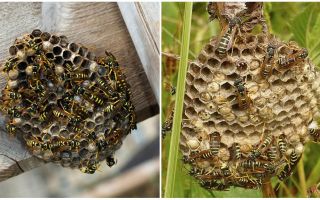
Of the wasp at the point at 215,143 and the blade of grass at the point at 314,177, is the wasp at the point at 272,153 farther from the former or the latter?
the blade of grass at the point at 314,177

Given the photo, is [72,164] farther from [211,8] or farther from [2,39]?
[211,8]

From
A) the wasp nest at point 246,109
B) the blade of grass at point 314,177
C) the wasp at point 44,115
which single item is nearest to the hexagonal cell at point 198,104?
the wasp nest at point 246,109

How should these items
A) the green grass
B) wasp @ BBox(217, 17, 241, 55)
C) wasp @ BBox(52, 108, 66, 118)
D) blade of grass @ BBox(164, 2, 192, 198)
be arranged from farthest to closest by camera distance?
the green grass, wasp @ BBox(52, 108, 66, 118), wasp @ BBox(217, 17, 241, 55), blade of grass @ BBox(164, 2, 192, 198)

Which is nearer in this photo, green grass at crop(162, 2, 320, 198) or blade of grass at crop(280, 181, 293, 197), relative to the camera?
green grass at crop(162, 2, 320, 198)

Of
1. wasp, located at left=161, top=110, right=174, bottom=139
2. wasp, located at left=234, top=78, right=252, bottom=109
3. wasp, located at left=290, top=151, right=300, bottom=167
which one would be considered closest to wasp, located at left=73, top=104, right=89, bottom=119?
wasp, located at left=161, top=110, right=174, bottom=139

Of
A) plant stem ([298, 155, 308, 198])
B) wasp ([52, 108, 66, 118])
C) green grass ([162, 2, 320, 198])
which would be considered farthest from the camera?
plant stem ([298, 155, 308, 198])

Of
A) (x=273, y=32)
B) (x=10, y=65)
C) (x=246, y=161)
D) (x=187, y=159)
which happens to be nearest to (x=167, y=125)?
(x=187, y=159)

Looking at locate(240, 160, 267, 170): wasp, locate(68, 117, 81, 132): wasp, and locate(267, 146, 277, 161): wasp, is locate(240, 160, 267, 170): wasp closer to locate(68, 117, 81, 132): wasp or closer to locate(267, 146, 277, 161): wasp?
locate(267, 146, 277, 161): wasp

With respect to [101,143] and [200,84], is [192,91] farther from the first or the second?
[101,143]
